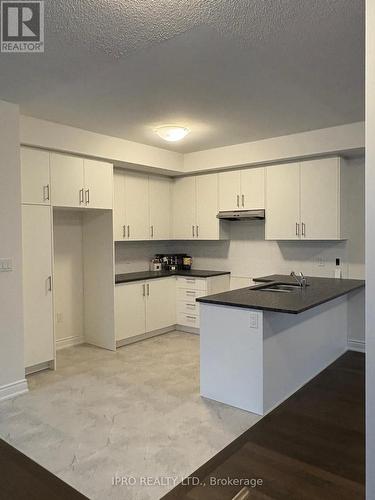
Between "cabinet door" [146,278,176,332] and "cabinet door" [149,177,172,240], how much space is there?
699 mm

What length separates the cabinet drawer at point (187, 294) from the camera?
532cm

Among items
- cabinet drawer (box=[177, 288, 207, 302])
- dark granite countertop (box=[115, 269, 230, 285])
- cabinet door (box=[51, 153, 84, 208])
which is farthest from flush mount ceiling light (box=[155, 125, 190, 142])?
cabinet drawer (box=[177, 288, 207, 302])

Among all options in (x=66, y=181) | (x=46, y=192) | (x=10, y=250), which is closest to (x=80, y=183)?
(x=66, y=181)

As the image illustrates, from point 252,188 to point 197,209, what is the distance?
0.92 metres

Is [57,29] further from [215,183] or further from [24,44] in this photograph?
[215,183]

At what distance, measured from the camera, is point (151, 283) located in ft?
17.0

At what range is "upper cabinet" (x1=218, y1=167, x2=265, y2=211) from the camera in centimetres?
496

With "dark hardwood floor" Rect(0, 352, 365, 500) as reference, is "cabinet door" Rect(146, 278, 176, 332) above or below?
above

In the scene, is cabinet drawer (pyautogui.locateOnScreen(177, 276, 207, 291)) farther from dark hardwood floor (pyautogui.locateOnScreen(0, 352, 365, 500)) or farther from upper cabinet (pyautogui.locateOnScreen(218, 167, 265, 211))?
dark hardwood floor (pyautogui.locateOnScreen(0, 352, 365, 500))

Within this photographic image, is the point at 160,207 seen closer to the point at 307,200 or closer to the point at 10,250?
the point at 307,200

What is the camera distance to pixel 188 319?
5.45 m

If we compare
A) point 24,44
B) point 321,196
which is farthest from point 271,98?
point 24,44

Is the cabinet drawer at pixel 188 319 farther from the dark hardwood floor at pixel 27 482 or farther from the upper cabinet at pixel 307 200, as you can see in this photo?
the dark hardwood floor at pixel 27 482

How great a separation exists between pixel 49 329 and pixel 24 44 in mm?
2701
